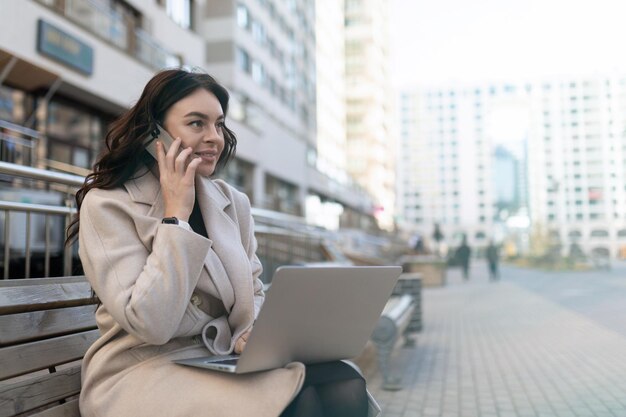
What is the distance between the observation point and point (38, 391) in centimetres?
202

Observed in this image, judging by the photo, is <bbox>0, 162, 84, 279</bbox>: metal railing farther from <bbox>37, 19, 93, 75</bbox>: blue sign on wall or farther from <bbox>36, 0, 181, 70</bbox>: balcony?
<bbox>36, 0, 181, 70</bbox>: balcony

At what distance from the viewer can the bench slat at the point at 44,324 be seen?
2.10 meters

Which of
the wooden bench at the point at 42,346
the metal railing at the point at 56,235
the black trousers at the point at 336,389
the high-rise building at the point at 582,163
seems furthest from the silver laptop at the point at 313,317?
the high-rise building at the point at 582,163

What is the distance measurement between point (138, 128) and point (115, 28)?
1596 cm

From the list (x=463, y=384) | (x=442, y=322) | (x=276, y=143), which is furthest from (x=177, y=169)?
(x=276, y=143)

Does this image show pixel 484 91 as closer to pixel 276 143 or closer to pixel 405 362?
pixel 276 143

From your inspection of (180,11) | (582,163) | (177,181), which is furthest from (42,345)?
(582,163)

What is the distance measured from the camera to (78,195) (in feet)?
7.75

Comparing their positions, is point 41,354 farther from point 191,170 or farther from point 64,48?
point 64,48

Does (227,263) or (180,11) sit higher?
(180,11)

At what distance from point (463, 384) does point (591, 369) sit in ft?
4.75

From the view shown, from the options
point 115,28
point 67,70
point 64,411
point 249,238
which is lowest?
point 64,411

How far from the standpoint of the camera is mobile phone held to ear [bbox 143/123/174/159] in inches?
87.7

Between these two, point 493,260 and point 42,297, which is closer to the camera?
point 42,297
